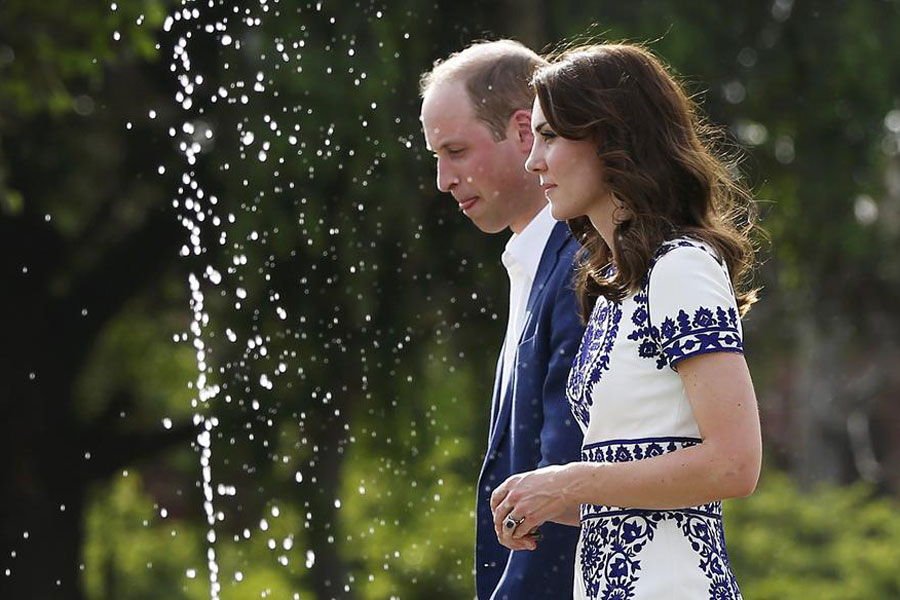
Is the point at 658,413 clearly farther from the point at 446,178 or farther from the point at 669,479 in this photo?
the point at 446,178

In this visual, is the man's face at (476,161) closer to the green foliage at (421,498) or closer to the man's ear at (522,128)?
the man's ear at (522,128)

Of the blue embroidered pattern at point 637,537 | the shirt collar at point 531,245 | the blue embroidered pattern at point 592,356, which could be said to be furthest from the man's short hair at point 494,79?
the blue embroidered pattern at point 637,537

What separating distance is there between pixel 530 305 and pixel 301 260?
7236 mm

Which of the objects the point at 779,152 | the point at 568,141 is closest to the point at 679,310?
the point at 568,141

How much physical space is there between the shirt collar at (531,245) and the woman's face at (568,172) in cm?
56

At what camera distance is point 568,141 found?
7.89 feet

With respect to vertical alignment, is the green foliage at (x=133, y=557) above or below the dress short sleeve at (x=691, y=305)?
above

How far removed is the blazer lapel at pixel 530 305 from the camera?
2.90 meters

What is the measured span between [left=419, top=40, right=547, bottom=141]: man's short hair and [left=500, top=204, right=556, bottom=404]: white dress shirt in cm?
24

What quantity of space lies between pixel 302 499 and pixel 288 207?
2.86 meters

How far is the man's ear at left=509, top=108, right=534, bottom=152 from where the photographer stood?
10.5 feet

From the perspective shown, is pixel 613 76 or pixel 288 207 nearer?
pixel 613 76

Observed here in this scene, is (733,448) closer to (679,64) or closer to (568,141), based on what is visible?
(568,141)

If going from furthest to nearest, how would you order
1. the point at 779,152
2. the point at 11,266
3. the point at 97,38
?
1. the point at 779,152
2. the point at 11,266
3. the point at 97,38
